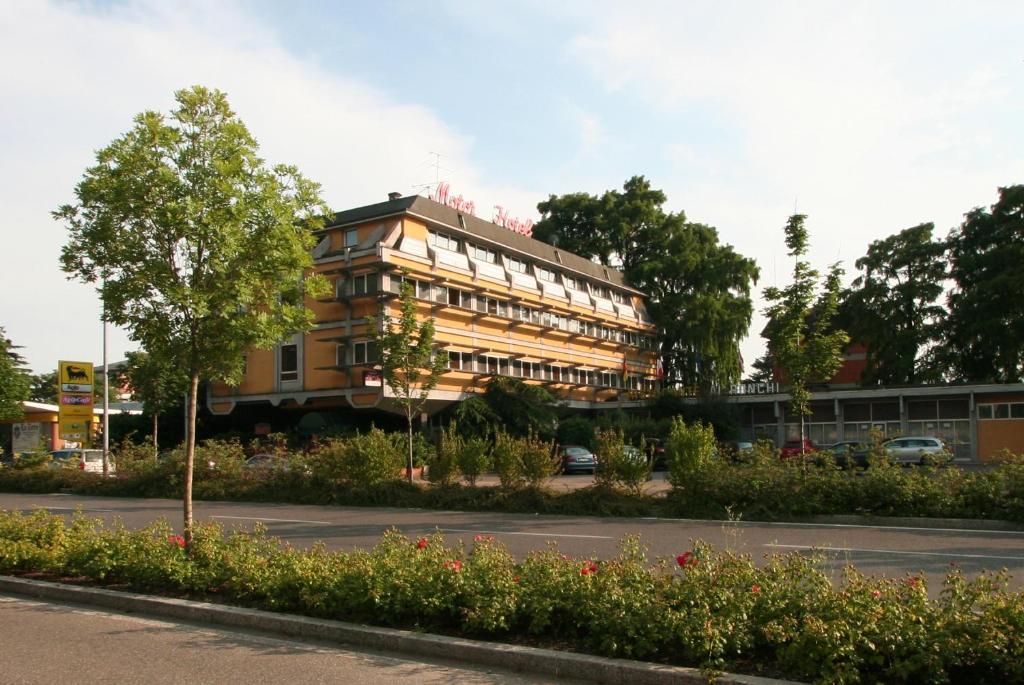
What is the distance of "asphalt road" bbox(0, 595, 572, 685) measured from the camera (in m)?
6.00

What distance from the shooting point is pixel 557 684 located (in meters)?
5.91

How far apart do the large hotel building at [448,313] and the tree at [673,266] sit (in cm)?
569

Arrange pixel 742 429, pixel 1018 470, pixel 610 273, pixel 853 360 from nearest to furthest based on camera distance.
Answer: pixel 1018 470, pixel 742 429, pixel 610 273, pixel 853 360

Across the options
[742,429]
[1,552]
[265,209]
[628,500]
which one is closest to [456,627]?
[265,209]

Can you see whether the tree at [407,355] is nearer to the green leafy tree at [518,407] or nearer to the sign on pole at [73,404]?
the sign on pole at [73,404]

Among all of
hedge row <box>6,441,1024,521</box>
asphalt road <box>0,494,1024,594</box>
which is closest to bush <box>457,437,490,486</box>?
hedge row <box>6,441,1024,521</box>

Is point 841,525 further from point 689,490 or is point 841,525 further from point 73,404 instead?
point 73,404

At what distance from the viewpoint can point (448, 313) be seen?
148ft

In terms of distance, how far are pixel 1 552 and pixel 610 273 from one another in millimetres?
54457

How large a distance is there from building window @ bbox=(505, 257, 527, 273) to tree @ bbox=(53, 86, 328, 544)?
41666 millimetres

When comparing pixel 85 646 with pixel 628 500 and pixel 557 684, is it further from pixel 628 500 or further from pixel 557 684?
pixel 628 500

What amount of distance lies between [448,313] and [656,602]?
39212 millimetres

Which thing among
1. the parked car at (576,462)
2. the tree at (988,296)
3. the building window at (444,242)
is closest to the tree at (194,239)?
the parked car at (576,462)

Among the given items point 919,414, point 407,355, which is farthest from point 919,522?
point 919,414
